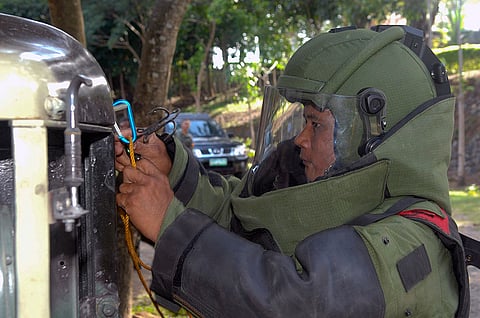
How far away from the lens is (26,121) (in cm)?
106

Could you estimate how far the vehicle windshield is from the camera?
566 inches

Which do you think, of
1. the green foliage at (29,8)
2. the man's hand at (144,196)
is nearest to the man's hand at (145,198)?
the man's hand at (144,196)

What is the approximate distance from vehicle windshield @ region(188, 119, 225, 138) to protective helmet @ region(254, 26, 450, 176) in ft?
40.1

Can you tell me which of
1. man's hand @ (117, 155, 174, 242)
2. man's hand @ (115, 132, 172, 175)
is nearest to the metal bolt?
man's hand @ (117, 155, 174, 242)

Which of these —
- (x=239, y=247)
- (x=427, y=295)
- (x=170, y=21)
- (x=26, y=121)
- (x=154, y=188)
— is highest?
(x=170, y=21)

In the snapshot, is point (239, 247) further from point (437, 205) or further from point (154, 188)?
point (437, 205)

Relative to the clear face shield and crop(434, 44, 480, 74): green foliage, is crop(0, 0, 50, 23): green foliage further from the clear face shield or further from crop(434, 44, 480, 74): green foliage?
the clear face shield

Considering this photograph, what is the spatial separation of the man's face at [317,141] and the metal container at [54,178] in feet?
2.74

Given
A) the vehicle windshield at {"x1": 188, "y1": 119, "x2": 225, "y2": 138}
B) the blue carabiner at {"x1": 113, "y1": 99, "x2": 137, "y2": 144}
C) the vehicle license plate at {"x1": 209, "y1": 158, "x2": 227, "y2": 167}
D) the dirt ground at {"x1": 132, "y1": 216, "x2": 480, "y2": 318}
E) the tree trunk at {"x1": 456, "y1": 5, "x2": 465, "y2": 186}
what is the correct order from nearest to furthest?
the blue carabiner at {"x1": 113, "y1": 99, "x2": 137, "y2": 144}
the dirt ground at {"x1": 132, "y1": 216, "x2": 480, "y2": 318}
the vehicle license plate at {"x1": 209, "y1": 158, "x2": 227, "y2": 167}
the tree trunk at {"x1": 456, "y1": 5, "x2": 465, "y2": 186}
the vehicle windshield at {"x1": 188, "y1": 119, "x2": 225, "y2": 138}

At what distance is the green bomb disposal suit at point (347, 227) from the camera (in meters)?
1.53

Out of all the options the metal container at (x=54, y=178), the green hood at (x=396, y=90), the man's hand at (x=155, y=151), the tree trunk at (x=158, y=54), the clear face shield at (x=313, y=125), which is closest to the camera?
the metal container at (x=54, y=178)

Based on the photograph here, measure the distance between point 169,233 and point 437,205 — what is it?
79 centimetres

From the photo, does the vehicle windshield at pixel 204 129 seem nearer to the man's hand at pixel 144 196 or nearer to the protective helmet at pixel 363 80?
the protective helmet at pixel 363 80

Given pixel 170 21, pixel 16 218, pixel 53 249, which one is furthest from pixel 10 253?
pixel 170 21
